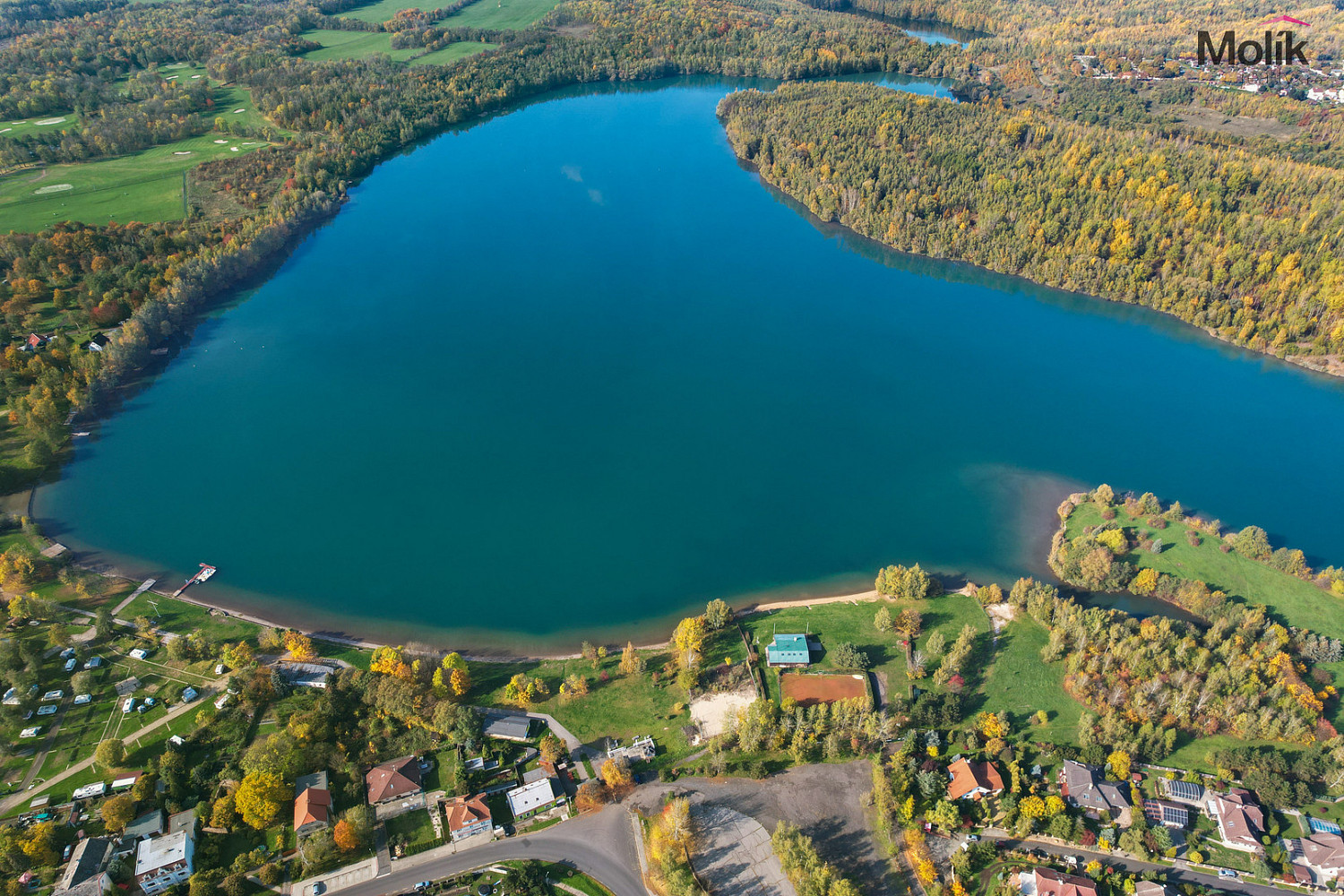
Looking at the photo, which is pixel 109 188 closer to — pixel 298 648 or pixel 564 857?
pixel 298 648

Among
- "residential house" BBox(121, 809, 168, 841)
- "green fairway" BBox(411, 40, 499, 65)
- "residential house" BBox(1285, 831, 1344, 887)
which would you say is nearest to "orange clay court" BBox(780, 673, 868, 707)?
"residential house" BBox(1285, 831, 1344, 887)

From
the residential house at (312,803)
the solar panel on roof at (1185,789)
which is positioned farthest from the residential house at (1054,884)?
the residential house at (312,803)

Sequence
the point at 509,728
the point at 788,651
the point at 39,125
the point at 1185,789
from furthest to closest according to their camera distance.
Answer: the point at 39,125, the point at 788,651, the point at 509,728, the point at 1185,789

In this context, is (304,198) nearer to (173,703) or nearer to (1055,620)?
(173,703)

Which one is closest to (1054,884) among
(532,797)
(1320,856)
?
(1320,856)

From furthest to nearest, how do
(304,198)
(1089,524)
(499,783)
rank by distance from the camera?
(304,198) → (1089,524) → (499,783)

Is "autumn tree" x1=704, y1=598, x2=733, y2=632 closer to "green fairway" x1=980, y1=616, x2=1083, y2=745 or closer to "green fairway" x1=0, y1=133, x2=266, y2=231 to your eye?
"green fairway" x1=980, y1=616, x2=1083, y2=745

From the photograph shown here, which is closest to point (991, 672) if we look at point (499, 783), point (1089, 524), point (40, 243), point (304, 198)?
point (1089, 524)
